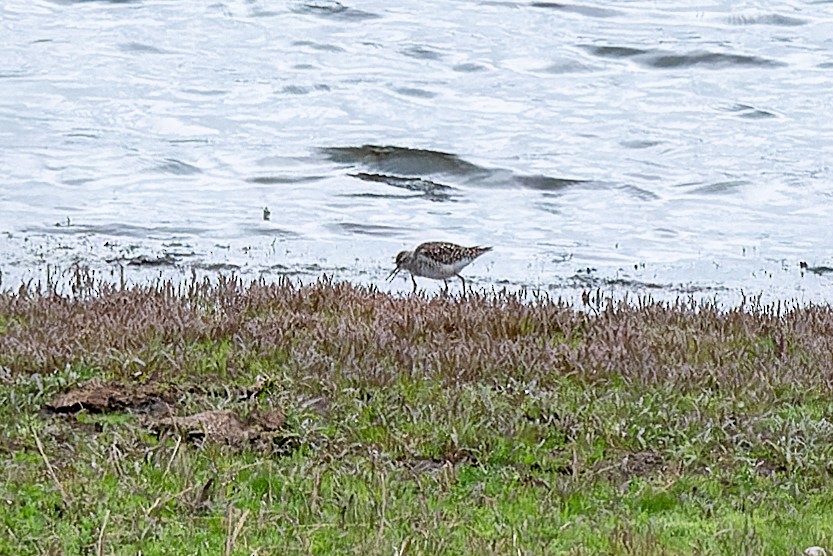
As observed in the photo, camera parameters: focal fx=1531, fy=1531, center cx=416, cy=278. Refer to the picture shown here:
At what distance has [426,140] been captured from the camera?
2497 centimetres

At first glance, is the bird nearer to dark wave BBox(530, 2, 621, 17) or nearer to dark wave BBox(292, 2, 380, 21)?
dark wave BBox(292, 2, 380, 21)

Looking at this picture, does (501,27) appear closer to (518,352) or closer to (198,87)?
(198,87)

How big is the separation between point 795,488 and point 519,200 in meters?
14.8

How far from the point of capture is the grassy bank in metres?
6.35

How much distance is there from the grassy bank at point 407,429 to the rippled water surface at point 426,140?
17.1 feet

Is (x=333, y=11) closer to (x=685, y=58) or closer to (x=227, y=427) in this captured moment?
(x=685, y=58)

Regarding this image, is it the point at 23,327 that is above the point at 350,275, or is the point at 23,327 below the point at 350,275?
above

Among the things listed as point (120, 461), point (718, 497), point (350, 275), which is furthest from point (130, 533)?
point (350, 275)

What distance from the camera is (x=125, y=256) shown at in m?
16.4

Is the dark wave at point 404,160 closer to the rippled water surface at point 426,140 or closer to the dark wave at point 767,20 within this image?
the rippled water surface at point 426,140

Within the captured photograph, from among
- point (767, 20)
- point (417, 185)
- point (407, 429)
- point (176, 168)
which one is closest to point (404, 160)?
point (417, 185)

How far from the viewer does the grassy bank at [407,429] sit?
6348 mm

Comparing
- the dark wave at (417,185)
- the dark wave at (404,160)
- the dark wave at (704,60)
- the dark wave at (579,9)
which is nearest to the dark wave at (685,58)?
the dark wave at (704,60)

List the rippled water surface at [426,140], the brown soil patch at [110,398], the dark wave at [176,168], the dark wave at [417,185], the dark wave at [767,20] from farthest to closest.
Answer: the dark wave at [767,20]
the dark wave at [176,168]
the dark wave at [417,185]
the rippled water surface at [426,140]
the brown soil patch at [110,398]
